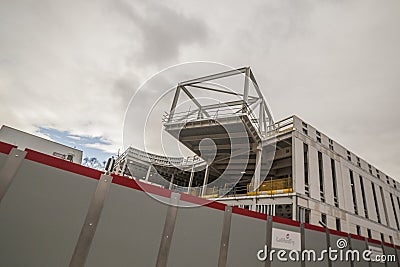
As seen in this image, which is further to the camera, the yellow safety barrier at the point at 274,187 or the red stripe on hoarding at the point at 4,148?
the yellow safety barrier at the point at 274,187

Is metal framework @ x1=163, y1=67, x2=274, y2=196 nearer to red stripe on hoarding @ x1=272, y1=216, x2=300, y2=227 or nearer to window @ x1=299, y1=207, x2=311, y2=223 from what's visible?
window @ x1=299, y1=207, x2=311, y2=223

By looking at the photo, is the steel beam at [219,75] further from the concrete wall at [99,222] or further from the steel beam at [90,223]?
the steel beam at [90,223]

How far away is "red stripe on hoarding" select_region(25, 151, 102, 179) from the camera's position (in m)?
2.13

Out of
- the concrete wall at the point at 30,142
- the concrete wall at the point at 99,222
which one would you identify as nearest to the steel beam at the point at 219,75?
the concrete wall at the point at 30,142

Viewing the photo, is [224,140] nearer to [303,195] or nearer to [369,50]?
[303,195]

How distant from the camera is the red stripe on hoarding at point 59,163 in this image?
213 centimetres

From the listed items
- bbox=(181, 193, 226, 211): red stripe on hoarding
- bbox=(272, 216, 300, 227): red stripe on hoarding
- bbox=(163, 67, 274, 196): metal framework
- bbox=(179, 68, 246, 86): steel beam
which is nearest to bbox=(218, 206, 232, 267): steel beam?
bbox=(181, 193, 226, 211): red stripe on hoarding

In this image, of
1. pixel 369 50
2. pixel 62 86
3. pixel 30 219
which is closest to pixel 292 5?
pixel 369 50

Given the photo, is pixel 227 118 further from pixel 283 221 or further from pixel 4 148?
pixel 4 148

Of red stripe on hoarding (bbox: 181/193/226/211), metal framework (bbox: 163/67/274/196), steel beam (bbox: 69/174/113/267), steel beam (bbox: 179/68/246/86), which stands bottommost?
steel beam (bbox: 69/174/113/267)

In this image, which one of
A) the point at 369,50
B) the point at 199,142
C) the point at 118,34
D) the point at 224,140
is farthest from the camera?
the point at 199,142

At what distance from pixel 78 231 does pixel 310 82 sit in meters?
11.4

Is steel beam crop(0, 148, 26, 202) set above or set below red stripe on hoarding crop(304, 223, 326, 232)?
below

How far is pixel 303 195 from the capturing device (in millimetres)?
12867
